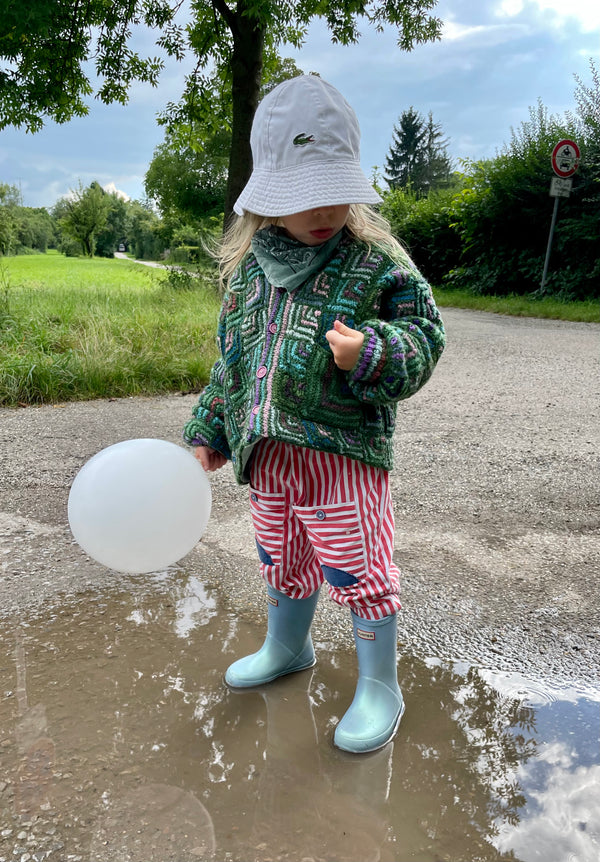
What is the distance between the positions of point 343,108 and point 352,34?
29.6ft

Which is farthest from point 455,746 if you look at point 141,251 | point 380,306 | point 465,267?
point 141,251

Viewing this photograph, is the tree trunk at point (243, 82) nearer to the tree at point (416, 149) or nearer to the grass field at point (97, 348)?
the grass field at point (97, 348)

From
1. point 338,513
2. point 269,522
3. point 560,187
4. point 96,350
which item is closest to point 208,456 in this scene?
point 269,522

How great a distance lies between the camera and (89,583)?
2.53 metres

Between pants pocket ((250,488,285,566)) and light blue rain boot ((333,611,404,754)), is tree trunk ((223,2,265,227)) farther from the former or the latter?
light blue rain boot ((333,611,404,754))

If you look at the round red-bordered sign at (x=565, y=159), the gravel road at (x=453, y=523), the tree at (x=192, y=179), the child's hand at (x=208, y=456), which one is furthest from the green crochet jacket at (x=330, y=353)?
the tree at (x=192, y=179)

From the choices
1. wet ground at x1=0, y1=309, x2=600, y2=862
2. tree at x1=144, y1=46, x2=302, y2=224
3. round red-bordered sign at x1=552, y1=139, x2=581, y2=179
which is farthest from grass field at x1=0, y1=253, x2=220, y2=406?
tree at x1=144, y1=46, x2=302, y2=224

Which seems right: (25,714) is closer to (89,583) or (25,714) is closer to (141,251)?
(89,583)

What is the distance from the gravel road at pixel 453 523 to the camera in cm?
228

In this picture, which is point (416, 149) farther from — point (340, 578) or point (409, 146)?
point (340, 578)

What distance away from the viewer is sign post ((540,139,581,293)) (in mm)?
10859

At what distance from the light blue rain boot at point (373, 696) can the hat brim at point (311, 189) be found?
103 centimetres

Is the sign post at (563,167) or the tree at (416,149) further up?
the tree at (416,149)

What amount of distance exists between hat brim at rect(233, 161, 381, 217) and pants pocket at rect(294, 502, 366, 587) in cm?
71
